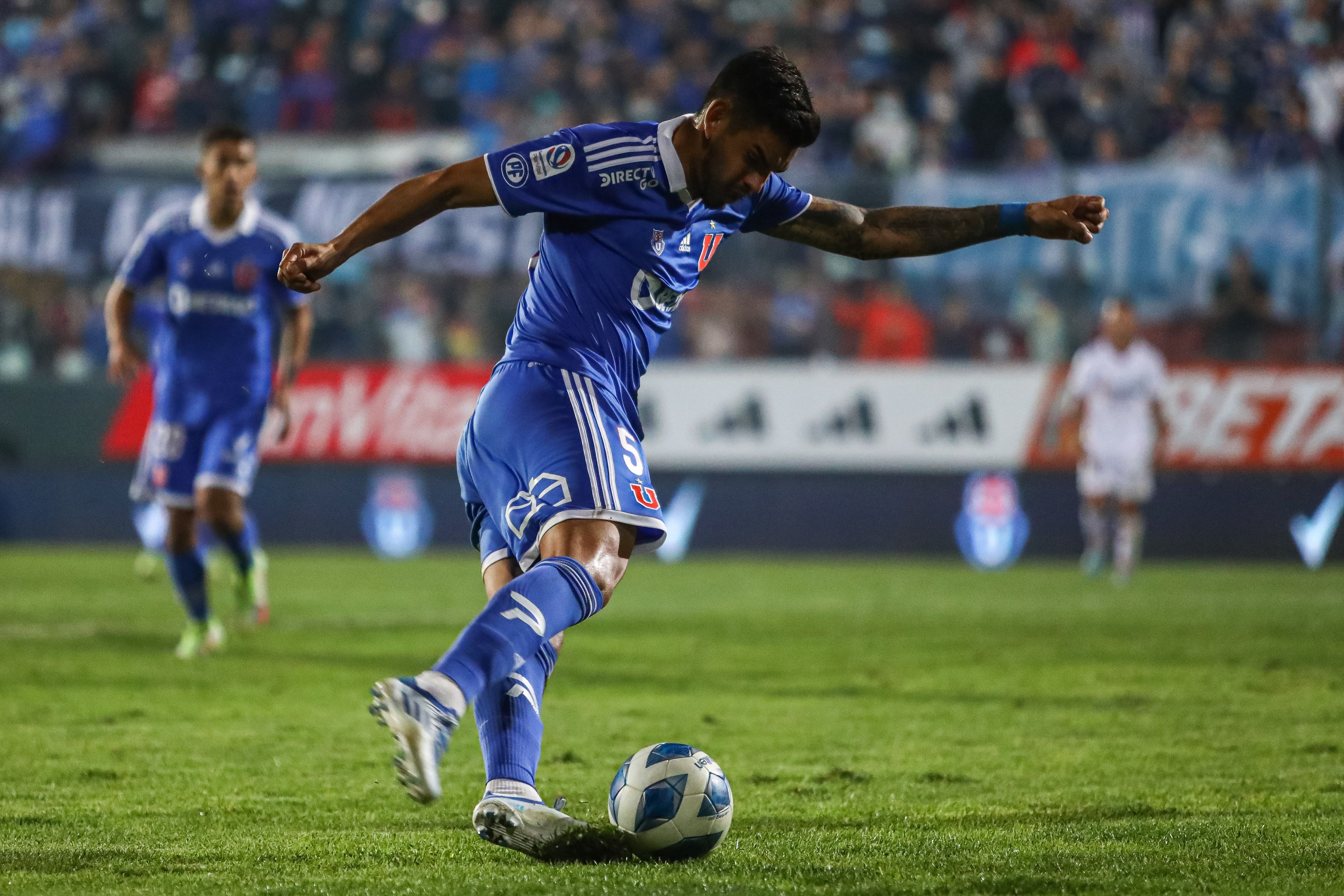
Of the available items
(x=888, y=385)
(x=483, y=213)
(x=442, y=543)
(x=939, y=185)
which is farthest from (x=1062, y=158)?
(x=442, y=543)

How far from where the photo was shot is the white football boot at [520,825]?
3674 millimetres

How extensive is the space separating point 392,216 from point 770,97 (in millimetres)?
915

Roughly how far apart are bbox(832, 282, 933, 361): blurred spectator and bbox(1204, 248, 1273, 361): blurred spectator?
2.70m

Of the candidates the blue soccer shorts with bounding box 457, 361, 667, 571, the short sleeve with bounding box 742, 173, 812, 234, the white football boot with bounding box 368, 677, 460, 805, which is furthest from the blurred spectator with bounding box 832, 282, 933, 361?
the white football boot with bounding box 368, 677, 460, 805

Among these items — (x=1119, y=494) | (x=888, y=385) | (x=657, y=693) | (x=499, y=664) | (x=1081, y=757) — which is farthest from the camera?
(x=888, y=385)

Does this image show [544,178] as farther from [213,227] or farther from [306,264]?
[213,227]

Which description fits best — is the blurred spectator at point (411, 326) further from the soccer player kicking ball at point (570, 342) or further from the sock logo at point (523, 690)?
the sock logo at point (523, 690)

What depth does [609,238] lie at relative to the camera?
13.3 feet

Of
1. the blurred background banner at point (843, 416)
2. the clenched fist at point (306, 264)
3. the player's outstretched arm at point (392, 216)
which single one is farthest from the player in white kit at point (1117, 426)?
the clenched fist at point (306, 264)

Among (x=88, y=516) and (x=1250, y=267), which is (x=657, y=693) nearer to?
(x=1250, y=267)

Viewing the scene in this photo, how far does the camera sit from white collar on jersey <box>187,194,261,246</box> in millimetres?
8664

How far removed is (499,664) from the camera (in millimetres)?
3502

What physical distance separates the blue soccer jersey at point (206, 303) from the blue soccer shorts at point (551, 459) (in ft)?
15.8

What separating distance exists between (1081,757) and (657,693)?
227 centimetres
